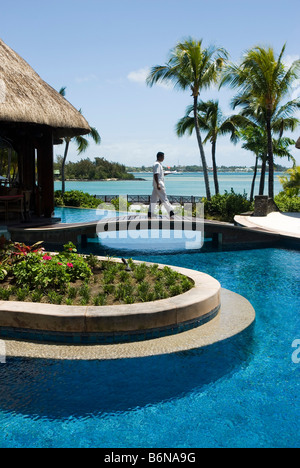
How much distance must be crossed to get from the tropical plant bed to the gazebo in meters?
6.60

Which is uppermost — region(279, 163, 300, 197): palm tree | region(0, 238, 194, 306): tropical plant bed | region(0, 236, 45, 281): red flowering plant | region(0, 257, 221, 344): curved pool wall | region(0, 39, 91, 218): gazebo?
region(0, 39, 91, 218): gazebo

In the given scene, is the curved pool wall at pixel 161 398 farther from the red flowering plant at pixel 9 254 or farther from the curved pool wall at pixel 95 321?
the red flowering plant at pixel 9 254

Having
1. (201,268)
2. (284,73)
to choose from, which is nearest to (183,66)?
(284,73)

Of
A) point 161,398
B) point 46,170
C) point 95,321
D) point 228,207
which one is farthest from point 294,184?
point 161,398

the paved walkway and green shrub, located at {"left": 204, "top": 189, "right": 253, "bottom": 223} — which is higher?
green shrub, located at {"left": 204, "top": 189, "right": 253, "bottom": 223}

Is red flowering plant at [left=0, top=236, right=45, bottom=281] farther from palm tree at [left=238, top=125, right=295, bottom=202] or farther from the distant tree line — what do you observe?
the distant tree line

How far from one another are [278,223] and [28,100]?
934cm

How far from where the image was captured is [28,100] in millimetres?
13570

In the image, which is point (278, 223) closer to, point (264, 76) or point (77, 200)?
point (264, 76)

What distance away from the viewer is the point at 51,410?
4.34 meters

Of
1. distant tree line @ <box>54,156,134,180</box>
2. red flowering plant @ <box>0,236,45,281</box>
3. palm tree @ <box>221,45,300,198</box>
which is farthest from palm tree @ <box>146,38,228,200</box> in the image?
distant tree line @ <box>54,156,134,180</box>

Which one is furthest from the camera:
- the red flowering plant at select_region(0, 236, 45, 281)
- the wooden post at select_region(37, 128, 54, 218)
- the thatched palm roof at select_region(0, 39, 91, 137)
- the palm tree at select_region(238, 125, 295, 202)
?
the palm tree at select_region(238, 125, 295, 202)

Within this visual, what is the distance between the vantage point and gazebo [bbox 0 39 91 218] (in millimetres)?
13219
